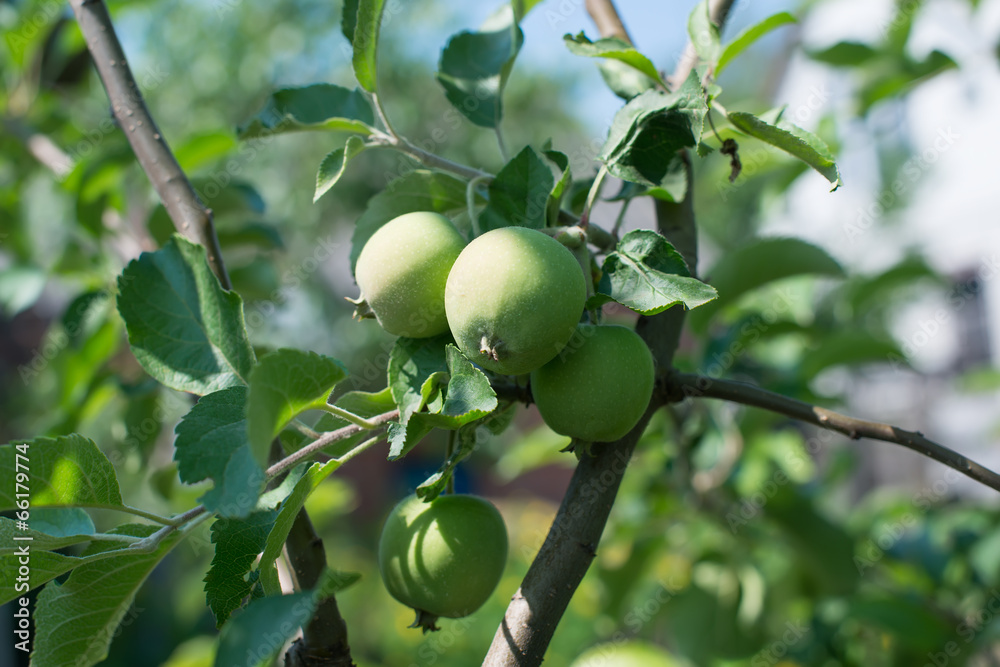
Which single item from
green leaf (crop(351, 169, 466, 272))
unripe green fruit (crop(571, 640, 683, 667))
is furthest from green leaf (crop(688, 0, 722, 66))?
unripe green fruit (crop(571, 640, 683, 667))

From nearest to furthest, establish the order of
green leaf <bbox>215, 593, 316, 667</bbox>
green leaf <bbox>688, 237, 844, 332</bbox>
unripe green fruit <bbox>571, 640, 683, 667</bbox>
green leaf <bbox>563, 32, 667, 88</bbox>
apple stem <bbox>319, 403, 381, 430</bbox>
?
green leaf <bbox>215, 593, 316, 667</bbox>, apple stem <bbox>319, 403, 381, 430</bbox>, green leaf <bbox>563, 32, 667, 88</bbox>, green leaf <bbox>688, 237, 844, 332</bbox>, unripe green fruit <bbox>571, 640, 683, 667</bbox>

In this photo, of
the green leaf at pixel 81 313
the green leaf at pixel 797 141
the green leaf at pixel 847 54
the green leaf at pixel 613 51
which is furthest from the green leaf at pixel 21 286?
the green leaf at pixel 847 54

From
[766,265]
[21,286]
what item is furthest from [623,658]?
[21,286]

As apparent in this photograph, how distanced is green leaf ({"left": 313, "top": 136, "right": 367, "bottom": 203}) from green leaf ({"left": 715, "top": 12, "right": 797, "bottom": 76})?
0.32 meters

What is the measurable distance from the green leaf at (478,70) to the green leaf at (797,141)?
24 cm

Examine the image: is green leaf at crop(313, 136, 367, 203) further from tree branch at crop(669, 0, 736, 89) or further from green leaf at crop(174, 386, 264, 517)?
tree branch at crop(669, 0, 736, 89)

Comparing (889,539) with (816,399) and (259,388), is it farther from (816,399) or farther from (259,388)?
(259,388)

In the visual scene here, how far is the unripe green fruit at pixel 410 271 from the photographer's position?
516 millimetres

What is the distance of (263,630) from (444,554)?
20 centimetres

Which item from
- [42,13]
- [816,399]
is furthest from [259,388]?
[42,13]

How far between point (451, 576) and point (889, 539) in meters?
1.38

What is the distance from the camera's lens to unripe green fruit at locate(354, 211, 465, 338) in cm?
52

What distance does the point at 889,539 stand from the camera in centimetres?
161

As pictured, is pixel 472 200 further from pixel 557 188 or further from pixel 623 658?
pixel 623 658
